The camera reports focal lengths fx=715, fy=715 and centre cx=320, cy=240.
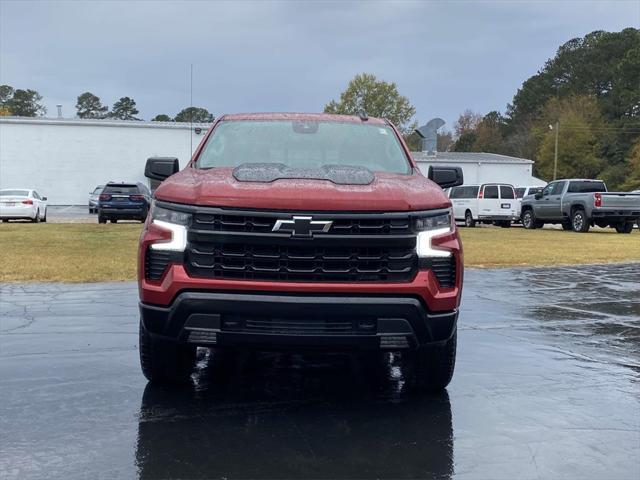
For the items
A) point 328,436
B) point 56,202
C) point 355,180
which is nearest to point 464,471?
point 328,436

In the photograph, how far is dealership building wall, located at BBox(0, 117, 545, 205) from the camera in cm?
4734

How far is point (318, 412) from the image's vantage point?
4.45m

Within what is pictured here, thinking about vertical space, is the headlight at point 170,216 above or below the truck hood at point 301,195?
below

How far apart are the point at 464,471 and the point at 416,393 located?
139cm

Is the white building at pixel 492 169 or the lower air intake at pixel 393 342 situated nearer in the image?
the lower air intake at pixel 393 342

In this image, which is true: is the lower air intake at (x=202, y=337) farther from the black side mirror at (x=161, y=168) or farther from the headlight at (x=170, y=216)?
the black side mirror at (x=161, y=168)

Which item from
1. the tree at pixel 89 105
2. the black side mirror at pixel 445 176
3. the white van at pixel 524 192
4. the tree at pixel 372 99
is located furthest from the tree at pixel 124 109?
the black side mirror at pixel 445 176

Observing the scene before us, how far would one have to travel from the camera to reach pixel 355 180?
14.9 feet

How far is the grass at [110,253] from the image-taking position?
11203 millimetres

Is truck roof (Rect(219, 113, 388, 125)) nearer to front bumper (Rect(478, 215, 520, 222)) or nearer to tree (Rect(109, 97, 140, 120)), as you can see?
front bumper (Rect(478, 215, 520, 222))

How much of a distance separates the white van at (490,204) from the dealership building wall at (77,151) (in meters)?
21.8

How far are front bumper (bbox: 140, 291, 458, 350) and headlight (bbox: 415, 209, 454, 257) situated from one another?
0.31m

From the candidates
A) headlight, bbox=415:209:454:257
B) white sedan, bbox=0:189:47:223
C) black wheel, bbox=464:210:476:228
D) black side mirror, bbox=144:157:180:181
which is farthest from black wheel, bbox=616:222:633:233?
headlight, bbox=415:209:454:257

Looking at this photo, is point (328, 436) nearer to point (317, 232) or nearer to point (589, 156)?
point (317, 232)
